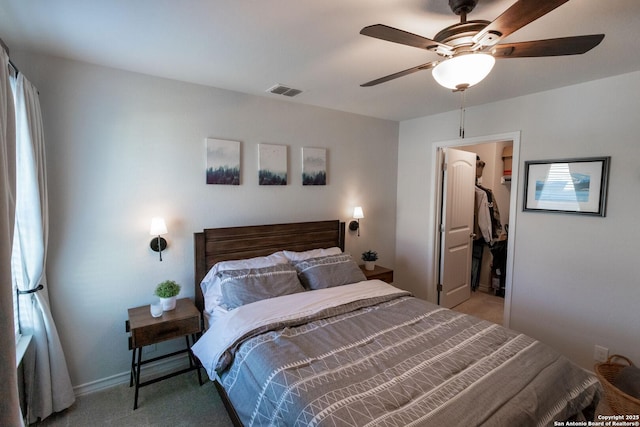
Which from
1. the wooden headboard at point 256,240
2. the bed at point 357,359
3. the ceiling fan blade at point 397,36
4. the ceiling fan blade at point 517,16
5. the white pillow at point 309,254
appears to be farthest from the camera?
the white pillow at point 309,254

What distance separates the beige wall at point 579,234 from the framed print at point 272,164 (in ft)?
6.63

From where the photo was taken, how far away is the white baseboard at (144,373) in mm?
2273

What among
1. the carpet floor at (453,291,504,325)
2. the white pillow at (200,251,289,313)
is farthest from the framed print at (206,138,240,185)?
the carpet floor at (453,291,504,325)

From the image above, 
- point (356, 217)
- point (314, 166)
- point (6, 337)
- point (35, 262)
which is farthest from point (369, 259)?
point (6, 337)

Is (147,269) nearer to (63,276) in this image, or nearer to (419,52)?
(63,276)

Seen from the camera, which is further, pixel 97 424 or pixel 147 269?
pixel 147 269

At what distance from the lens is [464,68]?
1.32m

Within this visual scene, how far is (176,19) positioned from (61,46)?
3.10ft

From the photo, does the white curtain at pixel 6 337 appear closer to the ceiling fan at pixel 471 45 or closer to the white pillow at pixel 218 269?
the white pillow at pixel 218 269

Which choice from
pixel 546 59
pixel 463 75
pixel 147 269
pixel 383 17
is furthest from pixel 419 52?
pixel 147 269

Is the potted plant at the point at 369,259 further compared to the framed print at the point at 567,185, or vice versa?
the potted plant at the point at 369,259

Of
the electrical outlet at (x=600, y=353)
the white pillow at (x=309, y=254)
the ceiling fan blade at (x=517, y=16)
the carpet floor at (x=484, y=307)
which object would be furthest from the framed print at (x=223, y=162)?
the electrical outlet at (x=600, y=353)

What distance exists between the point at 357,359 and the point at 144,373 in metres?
1.94

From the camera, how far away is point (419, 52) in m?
1.94
